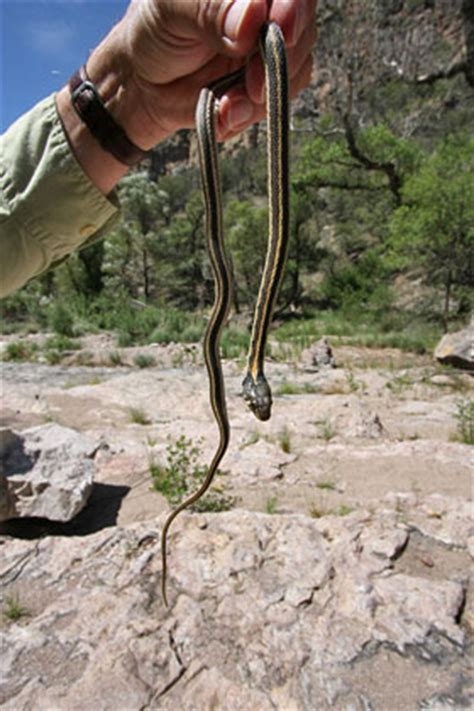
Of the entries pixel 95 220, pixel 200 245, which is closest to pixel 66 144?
pixel 95 220

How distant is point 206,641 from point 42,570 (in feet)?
2.48

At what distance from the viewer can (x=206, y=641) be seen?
1.52 metres

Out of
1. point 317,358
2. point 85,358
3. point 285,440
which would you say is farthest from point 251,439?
point 85,358

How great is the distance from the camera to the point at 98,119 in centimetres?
149

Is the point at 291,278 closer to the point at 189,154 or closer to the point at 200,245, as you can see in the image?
the point at 200,245

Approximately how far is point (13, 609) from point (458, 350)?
665cm

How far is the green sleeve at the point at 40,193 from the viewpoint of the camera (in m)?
1.46

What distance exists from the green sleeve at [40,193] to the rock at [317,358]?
571 cm

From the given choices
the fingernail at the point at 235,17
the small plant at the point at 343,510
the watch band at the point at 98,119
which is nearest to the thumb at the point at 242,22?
the fingernail at the point at 235,17

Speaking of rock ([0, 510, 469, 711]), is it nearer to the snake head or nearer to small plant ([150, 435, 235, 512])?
small plant ([150, 435, 235, 512])

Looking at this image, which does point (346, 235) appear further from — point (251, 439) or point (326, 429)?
point (251, 439)

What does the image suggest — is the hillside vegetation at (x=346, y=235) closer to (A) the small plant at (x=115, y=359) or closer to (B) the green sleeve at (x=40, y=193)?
(A) the small plant at (x=115, y=359)

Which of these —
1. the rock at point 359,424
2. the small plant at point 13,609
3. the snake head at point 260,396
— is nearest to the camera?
the snake head at point 260,396

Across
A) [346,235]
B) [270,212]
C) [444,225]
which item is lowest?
[270,212]
